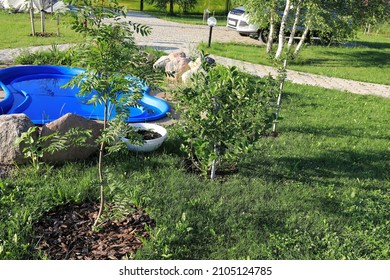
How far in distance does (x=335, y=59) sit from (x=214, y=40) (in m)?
5.58

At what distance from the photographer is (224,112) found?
4.64 meters

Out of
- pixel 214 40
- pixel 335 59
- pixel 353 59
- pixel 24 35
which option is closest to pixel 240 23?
pixel 214 40

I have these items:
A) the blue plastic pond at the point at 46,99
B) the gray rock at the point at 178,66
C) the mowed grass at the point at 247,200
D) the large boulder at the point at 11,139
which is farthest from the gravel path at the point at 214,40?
the large boulder at the point at 11,139

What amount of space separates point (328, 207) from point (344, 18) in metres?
9.36

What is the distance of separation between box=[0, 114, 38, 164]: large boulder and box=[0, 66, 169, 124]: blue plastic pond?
168 cm

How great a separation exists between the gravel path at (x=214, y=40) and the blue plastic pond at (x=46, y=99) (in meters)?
1.43

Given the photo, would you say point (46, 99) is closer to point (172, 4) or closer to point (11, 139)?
point (11, 139)

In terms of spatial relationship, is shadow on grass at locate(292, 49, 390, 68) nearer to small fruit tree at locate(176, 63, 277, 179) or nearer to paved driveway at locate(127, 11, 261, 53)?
paved driveway at locate(127, 11, 261, 53)

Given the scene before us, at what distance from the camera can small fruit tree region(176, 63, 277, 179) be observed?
4.62m

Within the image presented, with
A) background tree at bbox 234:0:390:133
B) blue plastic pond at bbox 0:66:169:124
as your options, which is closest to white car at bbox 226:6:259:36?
background tree at bbox 234:0:390:133

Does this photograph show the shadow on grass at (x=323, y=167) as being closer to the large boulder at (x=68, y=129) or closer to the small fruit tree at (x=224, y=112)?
the small fruit tree at (x=224, y=112)

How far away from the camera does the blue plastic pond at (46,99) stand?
302 inches

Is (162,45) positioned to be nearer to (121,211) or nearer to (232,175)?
(232,175)

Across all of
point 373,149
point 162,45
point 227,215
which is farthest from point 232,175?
point 162,45
